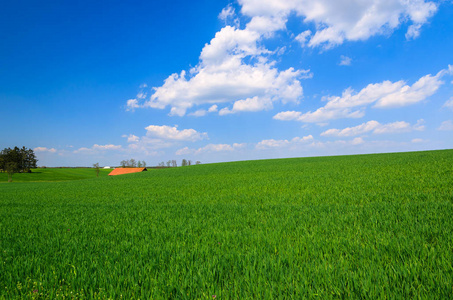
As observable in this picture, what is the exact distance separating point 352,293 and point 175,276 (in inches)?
89.9

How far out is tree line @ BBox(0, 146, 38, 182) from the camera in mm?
66875

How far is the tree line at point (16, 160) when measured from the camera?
219ft

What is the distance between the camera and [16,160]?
7750 cm

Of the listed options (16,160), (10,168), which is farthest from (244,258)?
(16,160)

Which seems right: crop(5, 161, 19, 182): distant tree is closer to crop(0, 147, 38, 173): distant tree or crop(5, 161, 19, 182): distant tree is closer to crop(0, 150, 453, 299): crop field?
crop(0, 147, 38, 173): distant tree

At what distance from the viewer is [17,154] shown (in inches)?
3130

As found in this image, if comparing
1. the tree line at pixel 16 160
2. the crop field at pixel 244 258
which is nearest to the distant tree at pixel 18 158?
the tree line at pixel 16 160

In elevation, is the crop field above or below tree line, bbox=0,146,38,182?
below

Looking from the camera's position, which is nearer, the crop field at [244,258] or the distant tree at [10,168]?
the crop field at [244,258]

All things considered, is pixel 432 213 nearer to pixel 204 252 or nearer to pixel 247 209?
pixel 247 209

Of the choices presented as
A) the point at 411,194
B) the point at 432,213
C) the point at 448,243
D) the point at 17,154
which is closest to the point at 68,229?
the point at 448,243

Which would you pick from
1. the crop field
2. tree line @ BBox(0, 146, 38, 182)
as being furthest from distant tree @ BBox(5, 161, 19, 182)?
the crop field

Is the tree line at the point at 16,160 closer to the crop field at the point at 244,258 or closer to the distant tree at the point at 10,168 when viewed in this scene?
the distant tree at the point at 10,168

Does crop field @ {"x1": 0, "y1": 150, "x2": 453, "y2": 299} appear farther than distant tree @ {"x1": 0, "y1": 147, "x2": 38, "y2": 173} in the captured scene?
No
